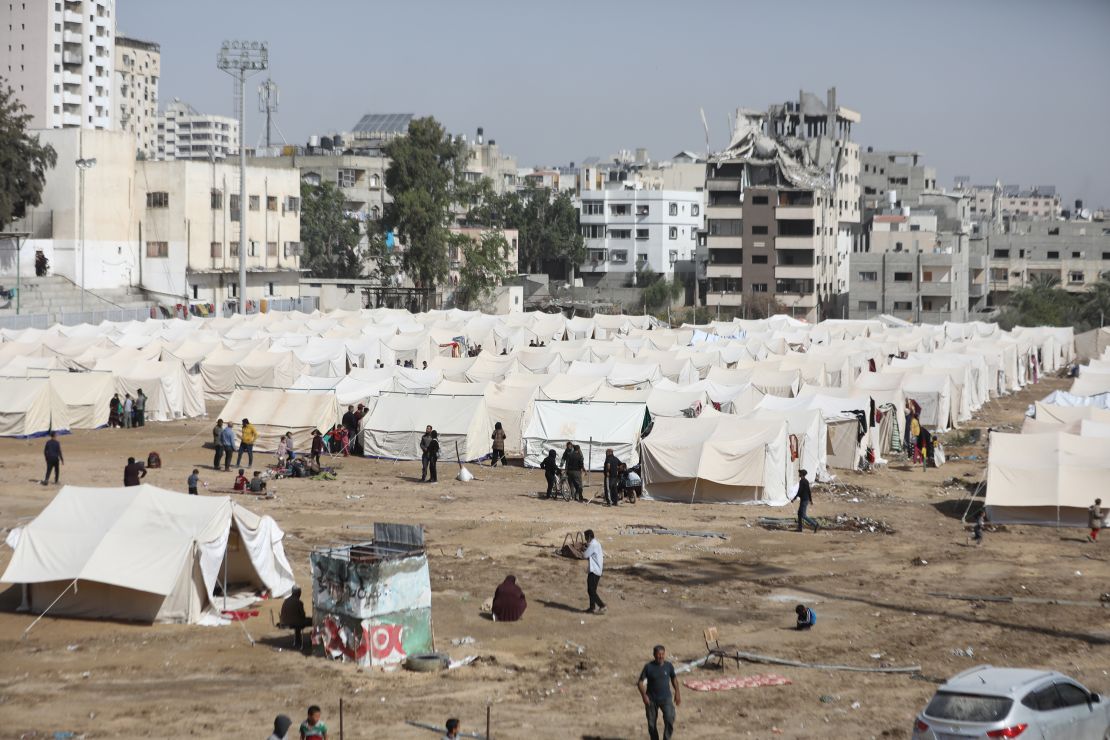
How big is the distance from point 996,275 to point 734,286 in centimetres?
2685

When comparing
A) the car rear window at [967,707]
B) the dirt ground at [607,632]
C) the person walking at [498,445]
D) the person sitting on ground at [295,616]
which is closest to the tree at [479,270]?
the person walking at [498,445]

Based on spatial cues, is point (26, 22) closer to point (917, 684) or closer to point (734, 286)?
point (734, 286)

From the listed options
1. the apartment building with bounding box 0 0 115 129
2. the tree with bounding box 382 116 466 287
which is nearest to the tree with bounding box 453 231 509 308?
the tree with bounding box 382 116 466 287

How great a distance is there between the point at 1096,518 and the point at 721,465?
644 cm

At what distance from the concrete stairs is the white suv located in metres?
53.4

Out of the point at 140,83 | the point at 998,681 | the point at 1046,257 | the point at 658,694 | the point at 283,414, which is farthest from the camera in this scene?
the point at 140,83

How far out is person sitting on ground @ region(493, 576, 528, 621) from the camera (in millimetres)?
15906

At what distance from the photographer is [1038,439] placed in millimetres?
23766

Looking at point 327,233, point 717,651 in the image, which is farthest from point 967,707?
point 327,233

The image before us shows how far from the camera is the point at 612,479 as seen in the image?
80.6ft

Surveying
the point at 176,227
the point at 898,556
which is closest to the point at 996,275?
the point at 176,227

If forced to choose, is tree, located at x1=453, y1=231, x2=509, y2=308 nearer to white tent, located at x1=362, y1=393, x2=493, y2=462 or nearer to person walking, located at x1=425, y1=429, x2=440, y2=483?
white tent, located at x1=362, y1=393, x2=493, y2=462

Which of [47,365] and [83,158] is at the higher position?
[83,158]

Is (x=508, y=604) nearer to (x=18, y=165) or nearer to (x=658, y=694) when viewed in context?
(x=658, y=694)
